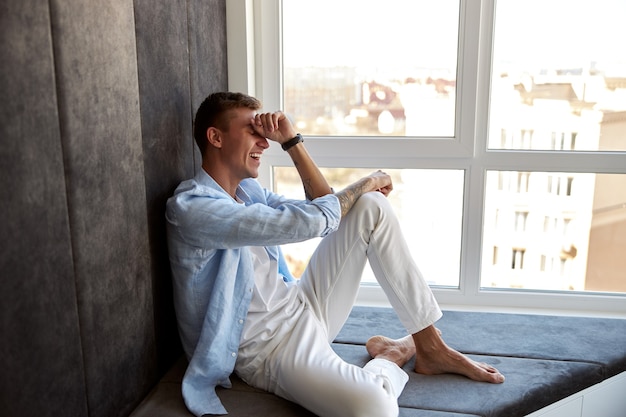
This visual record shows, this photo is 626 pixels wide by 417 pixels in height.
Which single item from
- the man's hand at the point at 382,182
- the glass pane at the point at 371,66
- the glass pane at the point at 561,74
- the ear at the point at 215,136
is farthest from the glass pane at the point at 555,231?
the ear at the point at 215,136

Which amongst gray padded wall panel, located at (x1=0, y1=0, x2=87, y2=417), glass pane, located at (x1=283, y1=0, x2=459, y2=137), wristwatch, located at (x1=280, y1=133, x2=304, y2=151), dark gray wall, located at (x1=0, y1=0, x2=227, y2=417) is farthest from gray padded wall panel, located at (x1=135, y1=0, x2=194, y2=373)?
glass pane, located at (x1=283, y1=0, x2=459, y2=137)

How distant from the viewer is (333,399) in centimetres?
155

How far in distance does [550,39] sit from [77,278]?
6.57ft

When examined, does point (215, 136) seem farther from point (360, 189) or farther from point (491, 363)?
point (491, 363)

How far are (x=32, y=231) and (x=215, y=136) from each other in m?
0.78

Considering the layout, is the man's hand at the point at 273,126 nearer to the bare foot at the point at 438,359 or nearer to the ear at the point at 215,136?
the ear at the point at 215,136

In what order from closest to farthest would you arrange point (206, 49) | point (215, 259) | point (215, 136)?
1. point (215, 259)
2. point (215, 136)
3. point (206, 49)

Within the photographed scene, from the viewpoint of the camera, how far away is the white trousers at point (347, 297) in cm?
165

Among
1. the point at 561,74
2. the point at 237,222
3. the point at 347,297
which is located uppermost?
the point at 561,74

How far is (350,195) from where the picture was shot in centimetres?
189

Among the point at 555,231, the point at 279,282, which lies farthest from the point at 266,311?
the point at 555,231

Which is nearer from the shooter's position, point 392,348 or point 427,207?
point 392,348

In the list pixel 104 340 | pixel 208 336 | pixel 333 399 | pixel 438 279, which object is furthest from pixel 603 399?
pixel 104 340

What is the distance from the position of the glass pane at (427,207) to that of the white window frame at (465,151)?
0.04m
